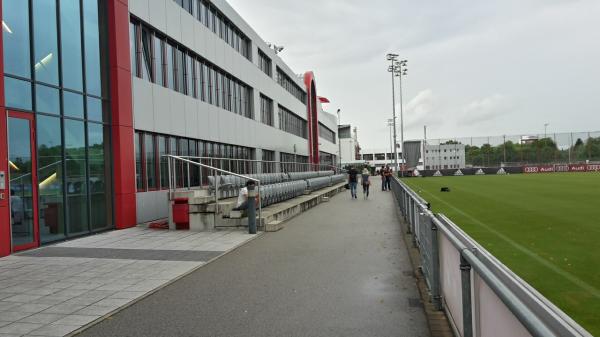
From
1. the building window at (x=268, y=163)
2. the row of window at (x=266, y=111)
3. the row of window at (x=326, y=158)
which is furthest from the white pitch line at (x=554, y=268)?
the row of window at (x=326, y=158)

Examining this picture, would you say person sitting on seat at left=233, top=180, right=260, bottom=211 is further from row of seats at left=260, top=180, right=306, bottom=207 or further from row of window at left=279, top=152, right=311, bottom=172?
row of window at left=279, top=152, right=311, bottom=172

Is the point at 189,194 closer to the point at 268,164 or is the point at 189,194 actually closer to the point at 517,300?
the point at 517,300

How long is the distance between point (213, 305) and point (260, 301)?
61cm

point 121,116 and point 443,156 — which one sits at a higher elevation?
point 121,116

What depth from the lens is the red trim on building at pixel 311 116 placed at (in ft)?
174

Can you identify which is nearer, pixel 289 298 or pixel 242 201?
pixel 289 298

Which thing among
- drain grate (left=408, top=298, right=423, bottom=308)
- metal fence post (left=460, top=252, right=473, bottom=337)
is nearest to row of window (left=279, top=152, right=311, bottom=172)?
drain grate (left=408, top=298, right=423, bottom=308)

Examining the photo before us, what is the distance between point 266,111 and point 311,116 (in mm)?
20470

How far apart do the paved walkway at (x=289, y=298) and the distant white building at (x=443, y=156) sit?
6672cm

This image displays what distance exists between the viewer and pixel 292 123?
44.6 meters

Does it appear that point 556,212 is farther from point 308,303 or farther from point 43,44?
point 43,44

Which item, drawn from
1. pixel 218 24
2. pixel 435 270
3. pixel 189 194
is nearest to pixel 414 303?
pixel 435 270

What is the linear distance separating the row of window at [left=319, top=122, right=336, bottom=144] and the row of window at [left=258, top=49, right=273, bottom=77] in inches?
1162

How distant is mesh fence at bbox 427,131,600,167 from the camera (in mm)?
67125
